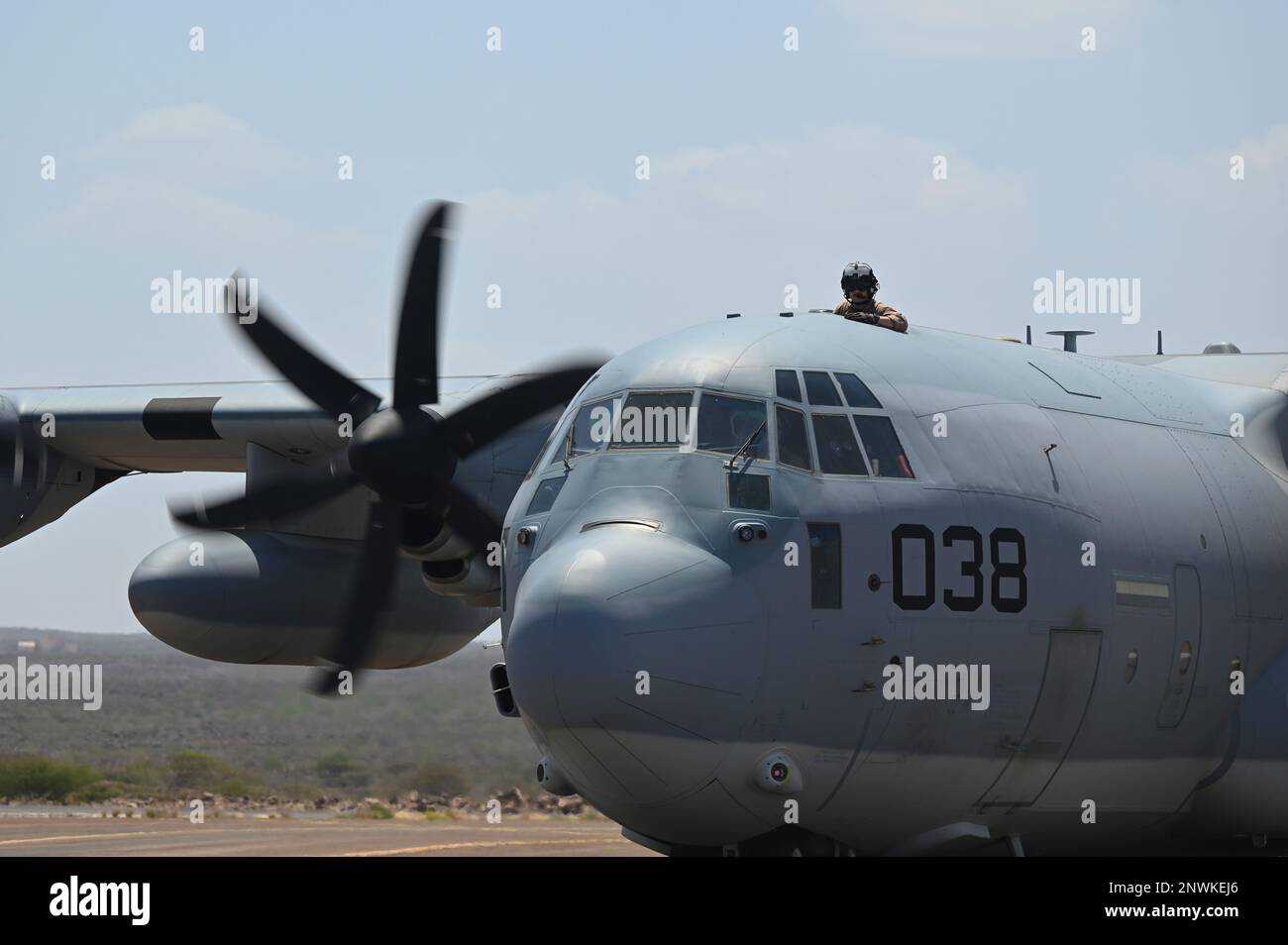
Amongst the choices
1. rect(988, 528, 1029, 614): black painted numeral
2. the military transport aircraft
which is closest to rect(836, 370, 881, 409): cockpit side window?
the military transport aircraft

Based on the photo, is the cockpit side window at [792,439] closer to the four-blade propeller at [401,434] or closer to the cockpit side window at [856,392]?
the cockpit side window at [856,392]

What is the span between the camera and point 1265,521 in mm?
13883

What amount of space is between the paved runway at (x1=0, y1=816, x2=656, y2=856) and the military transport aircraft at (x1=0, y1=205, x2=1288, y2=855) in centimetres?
758

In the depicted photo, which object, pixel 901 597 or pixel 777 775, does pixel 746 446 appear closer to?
pixel 901 597

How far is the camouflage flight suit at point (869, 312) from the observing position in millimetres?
12508

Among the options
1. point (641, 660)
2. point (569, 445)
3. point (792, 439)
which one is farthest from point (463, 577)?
point (641, 660)

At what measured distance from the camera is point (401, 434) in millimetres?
17141

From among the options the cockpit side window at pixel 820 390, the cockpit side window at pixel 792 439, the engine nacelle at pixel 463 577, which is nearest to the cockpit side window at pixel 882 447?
the cockpit side window at pixel 820 390

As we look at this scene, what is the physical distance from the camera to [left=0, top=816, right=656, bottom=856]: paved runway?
19.1 meters

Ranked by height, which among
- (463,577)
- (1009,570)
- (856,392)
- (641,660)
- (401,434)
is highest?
(856,392)

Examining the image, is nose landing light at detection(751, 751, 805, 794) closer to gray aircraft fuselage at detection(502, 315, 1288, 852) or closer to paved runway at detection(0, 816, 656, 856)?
gray aircraft fuselage at detection(502, 315, 1288, 852)

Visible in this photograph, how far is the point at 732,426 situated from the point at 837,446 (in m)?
0.66

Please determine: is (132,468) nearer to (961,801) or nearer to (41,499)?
(41,499)
